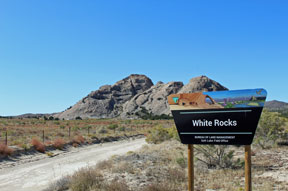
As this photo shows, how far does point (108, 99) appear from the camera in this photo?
171000mm

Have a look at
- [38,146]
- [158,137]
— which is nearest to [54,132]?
[38,146]

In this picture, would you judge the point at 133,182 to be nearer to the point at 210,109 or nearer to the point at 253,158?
the point at 210,109

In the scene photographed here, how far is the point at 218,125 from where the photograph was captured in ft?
20.7

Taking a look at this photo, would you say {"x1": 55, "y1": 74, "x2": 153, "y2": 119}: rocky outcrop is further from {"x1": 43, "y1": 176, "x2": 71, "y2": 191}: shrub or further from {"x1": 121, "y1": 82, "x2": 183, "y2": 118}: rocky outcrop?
{"x1": 43, "y1": 176, "x2": 71, "y2": 191}: shrub

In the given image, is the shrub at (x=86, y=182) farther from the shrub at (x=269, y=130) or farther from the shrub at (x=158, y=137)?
the shrub at (x=158, y=137)

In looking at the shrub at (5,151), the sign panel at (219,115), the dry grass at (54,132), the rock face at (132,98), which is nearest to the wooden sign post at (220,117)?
the sign panel at (219,115)

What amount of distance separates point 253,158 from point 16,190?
10436 millimetres

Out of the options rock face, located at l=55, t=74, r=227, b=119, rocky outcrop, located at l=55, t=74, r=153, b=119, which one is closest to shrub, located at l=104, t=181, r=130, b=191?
rock face, located at l=55, t=74, r=227, b=119

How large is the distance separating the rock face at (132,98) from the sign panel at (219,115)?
393 ft

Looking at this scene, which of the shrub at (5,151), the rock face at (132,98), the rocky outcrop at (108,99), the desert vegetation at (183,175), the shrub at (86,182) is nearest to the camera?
the desert vegetation at (183,175)

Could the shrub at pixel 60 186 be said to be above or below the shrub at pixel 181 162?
below

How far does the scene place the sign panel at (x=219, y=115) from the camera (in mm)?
5973

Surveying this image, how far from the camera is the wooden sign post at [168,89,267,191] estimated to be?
5974mm

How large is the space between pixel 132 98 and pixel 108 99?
17.2 meters
